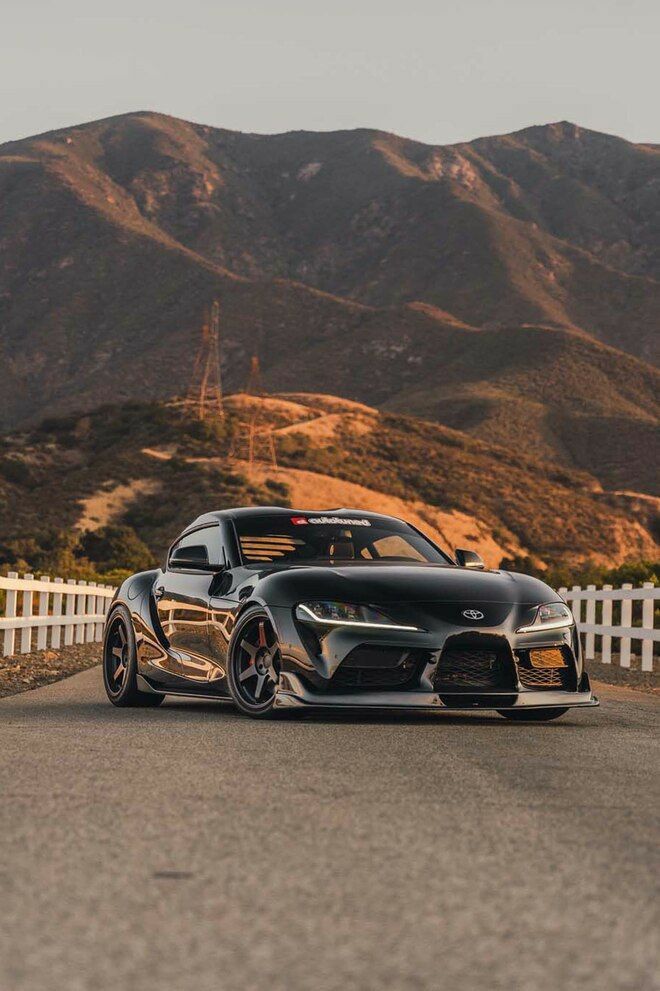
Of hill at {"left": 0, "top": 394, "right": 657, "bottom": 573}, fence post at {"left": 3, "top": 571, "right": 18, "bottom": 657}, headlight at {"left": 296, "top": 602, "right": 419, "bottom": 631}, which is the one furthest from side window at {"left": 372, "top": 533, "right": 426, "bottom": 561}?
hill at {"left": 0, "top": 394, "right": 657, "bottom": 573}

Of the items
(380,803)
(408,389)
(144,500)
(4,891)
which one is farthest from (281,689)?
(408,389)

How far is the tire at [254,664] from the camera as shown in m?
10.7

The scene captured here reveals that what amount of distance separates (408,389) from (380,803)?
13270 cm

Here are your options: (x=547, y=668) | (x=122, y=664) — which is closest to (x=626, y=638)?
(x=122, y=664)

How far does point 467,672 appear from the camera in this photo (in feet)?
34.7

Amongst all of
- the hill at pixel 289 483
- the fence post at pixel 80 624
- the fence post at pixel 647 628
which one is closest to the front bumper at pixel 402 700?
the fence post at pixel 647 628

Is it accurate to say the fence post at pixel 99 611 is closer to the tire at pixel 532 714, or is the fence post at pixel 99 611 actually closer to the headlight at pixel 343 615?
the tire at pixel 532 714

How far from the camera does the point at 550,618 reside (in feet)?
36.1

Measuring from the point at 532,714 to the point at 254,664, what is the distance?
201 cm

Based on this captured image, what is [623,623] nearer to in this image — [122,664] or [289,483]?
[122,664]

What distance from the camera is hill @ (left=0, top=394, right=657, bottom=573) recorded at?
241ft

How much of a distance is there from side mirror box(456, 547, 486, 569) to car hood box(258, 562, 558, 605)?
557 mm

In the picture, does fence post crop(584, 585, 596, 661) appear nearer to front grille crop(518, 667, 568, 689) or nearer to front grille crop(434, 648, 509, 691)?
front grille crop(518, 667, 568, 689)

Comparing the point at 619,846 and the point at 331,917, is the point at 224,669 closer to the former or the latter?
the point at 619,846
